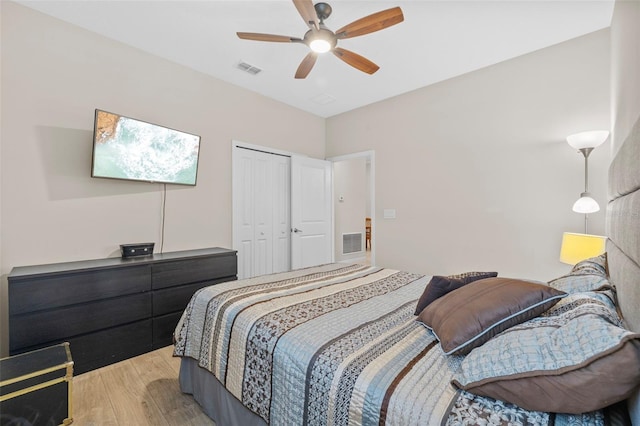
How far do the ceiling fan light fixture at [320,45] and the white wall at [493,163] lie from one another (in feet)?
6.54

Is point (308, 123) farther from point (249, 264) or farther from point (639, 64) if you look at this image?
point (639, 64)

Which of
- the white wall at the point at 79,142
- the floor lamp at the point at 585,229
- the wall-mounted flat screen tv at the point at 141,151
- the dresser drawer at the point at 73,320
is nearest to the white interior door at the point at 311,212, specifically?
the white wall at the point at 79,142

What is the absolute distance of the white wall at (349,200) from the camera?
5.57 meters

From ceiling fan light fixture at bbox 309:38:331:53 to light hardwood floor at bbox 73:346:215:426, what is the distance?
2689mm

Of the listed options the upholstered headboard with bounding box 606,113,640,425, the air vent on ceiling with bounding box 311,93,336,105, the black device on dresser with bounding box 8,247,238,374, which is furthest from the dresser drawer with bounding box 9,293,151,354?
the air vent on ceiling with bounding box 311,93,336,105

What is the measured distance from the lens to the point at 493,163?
3.19m

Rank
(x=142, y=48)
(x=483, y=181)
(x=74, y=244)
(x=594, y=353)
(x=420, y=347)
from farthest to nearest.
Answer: (x=483, y=181) → (x=142, y=48) → (x=74, y=244) → (x=420, y=347) → (x=594, y=353)

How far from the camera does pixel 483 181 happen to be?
3.26 metres

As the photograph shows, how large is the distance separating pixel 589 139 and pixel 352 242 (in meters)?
4.13

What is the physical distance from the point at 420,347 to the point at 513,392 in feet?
1.31

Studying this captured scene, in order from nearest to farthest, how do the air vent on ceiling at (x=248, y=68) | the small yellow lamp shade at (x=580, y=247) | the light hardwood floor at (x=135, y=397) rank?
the light hardwood floor at (x=135, y=397) < the small yellow lamp shade at (x=580, y=247) < the air vent on ceiling at (x=248, y=68)

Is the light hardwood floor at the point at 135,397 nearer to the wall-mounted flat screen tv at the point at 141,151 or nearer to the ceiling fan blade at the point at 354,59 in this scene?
the wall-mounted flat screen tv at the point at 141,151

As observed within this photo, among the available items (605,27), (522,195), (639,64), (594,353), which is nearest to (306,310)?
(594,353)

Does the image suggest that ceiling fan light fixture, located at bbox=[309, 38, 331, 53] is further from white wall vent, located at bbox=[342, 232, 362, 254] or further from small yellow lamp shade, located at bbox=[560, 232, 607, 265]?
white wall vent, located at bbox=[342, 232, 362, 254]
